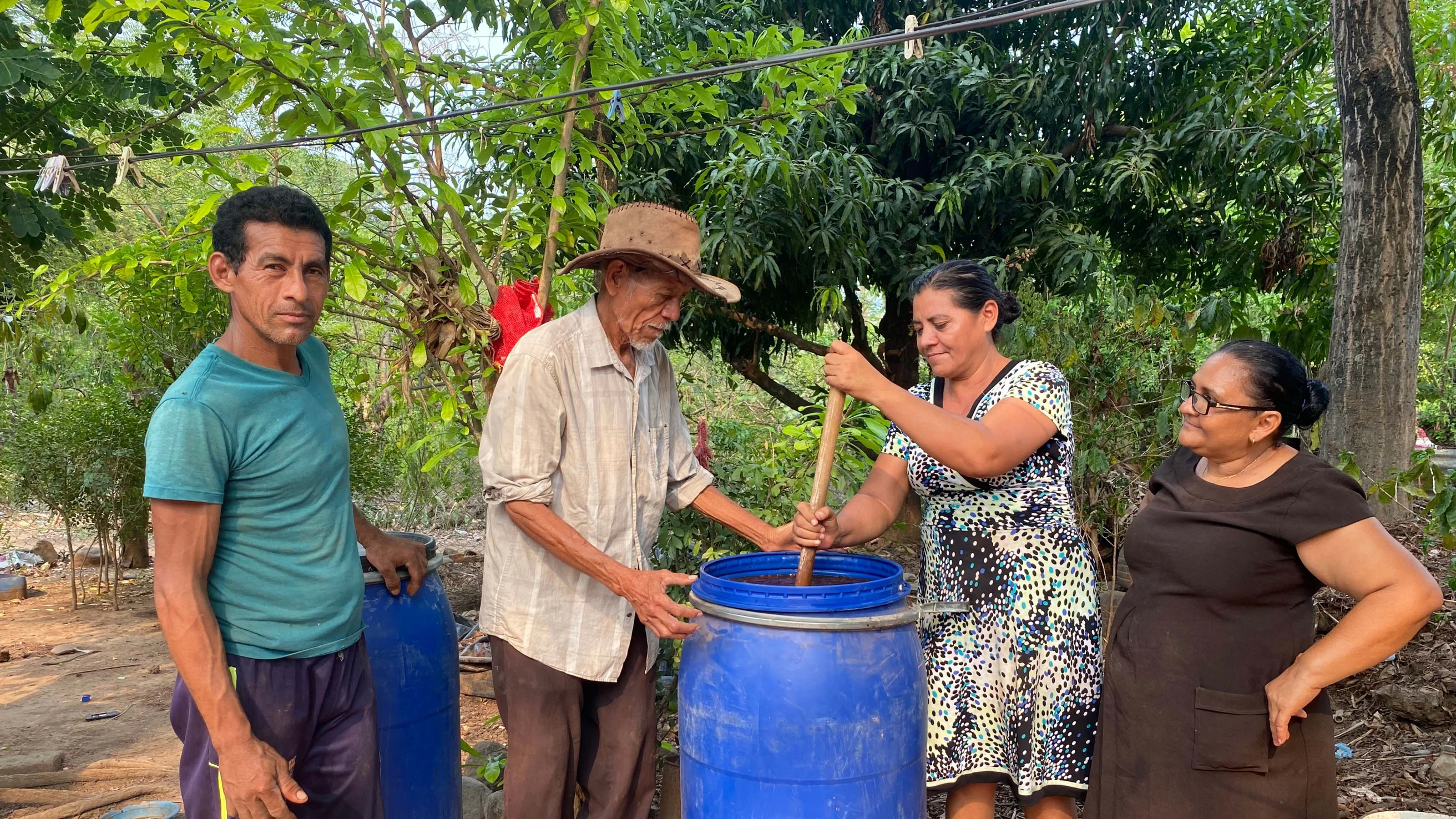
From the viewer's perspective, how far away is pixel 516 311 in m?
3.04

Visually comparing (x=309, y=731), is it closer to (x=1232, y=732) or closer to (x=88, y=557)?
(x=1232, y=732)

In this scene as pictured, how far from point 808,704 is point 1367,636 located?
1.06 m

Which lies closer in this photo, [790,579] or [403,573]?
[790,579]

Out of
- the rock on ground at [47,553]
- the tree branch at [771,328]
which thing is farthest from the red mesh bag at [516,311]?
the rock on ground at [47,553]

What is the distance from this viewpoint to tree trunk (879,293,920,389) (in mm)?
7758

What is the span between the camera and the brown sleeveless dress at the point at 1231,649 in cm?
188

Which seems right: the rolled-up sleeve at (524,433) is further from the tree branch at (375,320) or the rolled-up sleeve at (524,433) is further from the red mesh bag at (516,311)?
the tree branch at (375,320)

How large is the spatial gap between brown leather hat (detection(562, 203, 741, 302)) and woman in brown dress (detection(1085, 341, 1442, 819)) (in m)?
1.11

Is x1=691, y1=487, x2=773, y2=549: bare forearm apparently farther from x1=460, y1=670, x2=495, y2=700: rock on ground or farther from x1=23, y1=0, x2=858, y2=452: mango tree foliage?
x1=460, y1=670, x2=495, y2=700: rock on ground

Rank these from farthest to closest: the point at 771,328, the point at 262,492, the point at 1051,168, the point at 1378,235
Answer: the point at 771,328 < the point at 1051,168 < the point at 1378,235 < the point at 262,492

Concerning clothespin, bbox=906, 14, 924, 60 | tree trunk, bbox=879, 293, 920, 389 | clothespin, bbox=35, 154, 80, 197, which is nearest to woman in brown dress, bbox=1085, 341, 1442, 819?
clothespin, bbox=906, 14, 924, 60

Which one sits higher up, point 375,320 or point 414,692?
point 375,320

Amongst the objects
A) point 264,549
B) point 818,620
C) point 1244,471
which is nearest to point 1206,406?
point 1244,471

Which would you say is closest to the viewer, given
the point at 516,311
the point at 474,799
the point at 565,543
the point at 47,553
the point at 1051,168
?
→ the point at 565,543
